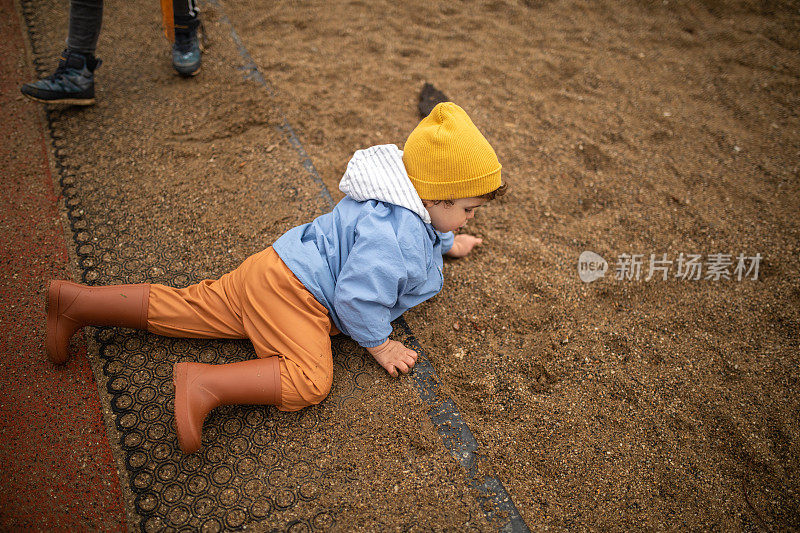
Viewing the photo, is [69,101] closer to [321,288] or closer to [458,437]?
[321,288]

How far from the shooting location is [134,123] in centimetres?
266

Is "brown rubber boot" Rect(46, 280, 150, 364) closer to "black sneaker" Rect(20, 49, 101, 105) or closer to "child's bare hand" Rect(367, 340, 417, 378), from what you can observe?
"child's bare hand" Rect(367, 340, 417, 378)

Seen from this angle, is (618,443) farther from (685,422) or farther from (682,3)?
(682,3)

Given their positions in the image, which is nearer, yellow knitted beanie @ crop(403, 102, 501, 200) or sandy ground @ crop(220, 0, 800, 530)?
yellow knitted beanie @ crop(403, 102, 501, 200)

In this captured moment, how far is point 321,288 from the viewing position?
167 cm

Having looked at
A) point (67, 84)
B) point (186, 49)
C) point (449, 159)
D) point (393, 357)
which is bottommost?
point (393, 357)

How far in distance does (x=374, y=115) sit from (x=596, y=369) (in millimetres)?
1880

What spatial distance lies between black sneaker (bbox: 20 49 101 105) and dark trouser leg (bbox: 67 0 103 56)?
5 centimetres

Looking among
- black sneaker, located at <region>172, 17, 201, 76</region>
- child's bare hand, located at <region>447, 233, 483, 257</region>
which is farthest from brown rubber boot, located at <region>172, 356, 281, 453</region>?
black sneaker, located at <region>172, 17, 201, 76</region>

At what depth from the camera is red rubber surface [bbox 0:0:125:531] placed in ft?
4.69

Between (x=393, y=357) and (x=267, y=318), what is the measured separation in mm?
491

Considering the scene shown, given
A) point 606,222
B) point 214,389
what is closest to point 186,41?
point 214,389

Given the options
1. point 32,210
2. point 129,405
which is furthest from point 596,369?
point 32,210

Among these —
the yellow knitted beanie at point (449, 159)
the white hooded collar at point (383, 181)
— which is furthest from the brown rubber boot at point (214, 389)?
the yellow knitted beanie at point (449, 159)
